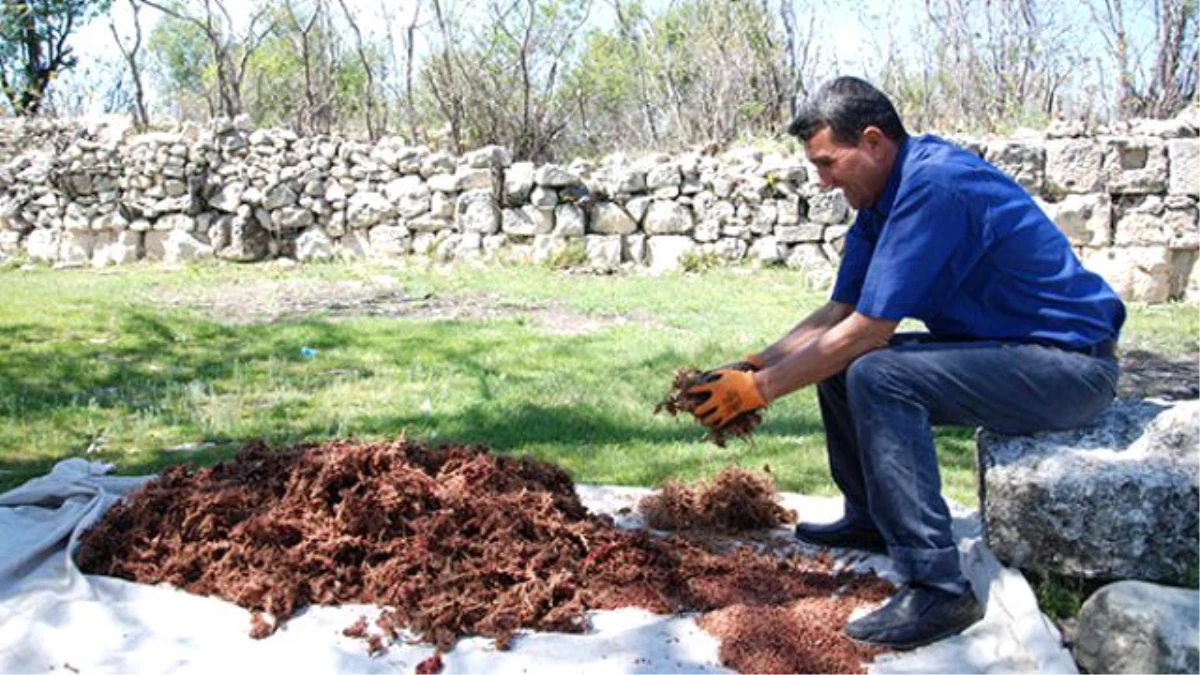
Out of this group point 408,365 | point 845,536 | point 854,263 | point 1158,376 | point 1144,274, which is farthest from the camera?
point 1144,274

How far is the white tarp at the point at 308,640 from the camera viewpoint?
9.32 ft

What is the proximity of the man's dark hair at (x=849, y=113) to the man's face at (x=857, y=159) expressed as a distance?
2 centimetres

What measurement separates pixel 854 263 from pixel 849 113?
0.64m

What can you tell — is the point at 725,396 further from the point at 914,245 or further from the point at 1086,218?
the point at 1086,218

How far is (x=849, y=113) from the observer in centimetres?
315

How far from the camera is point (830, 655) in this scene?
2850 mm

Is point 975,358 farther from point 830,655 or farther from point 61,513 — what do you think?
point 61,513

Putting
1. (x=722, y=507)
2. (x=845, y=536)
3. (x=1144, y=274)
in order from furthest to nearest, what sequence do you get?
(x=1144, y=274), (x=722, y=507), (x=845, y=536)

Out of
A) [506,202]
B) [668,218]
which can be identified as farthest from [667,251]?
[506,202]

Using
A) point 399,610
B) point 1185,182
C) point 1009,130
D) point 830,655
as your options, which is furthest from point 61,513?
point 1009,130

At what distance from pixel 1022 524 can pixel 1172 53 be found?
12.3 m

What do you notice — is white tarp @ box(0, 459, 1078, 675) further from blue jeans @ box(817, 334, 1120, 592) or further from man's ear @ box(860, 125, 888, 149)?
man's ear @ box(860, 125, 888, 149)

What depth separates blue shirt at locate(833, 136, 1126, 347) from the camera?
298cm

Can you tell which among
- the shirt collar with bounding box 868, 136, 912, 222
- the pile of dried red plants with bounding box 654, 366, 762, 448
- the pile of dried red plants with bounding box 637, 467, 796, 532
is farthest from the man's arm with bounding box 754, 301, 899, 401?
the pile of dried red plants with bounding box 637, 467, 796, 532
